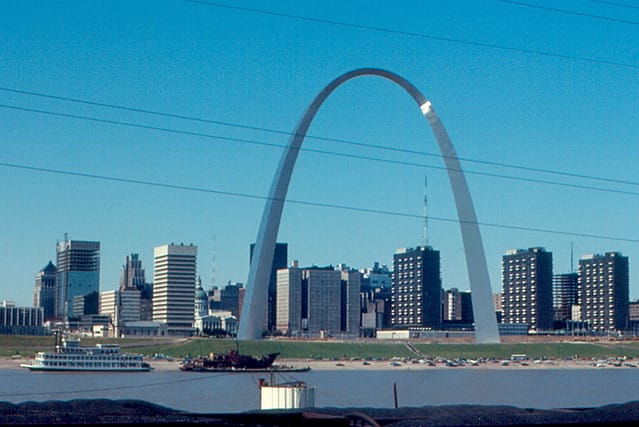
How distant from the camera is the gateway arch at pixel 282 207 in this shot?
7756cm

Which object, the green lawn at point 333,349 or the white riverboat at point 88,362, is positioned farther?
the green lawn at point 333,349

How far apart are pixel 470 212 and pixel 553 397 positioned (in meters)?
28.3

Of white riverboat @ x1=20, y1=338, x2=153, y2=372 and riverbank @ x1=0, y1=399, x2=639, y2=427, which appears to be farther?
white riverboat @ x1=20, y1=338, x2=153, y2=372

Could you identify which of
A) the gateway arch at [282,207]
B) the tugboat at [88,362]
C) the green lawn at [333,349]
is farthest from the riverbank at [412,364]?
the gateway arch at [282,207]

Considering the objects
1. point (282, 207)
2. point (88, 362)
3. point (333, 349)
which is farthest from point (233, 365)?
point (333, 349)

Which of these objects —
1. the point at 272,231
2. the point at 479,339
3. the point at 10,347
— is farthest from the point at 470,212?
the point at 10,347

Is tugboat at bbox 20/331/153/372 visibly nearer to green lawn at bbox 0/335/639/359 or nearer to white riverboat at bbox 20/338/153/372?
white riverboat at bbox 20/338/153/372

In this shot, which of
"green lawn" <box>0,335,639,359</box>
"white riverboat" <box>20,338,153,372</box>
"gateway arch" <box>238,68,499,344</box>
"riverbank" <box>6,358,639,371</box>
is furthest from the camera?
"green lawn" <box>0,335,639,359</box>

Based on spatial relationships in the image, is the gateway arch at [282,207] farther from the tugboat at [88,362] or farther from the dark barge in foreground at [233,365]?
the tugboat at [88,362]

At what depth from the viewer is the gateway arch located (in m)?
77.6

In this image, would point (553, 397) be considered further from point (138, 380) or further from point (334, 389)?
point (138, 380)

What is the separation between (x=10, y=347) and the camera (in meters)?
121

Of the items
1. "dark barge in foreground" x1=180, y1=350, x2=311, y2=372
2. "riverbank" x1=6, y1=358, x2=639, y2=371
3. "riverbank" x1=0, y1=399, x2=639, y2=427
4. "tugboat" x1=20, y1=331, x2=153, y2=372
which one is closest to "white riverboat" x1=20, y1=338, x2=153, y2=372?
"tugboat" x1=20, y1=331, x2=153, y2=372

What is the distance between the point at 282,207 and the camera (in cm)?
8100
